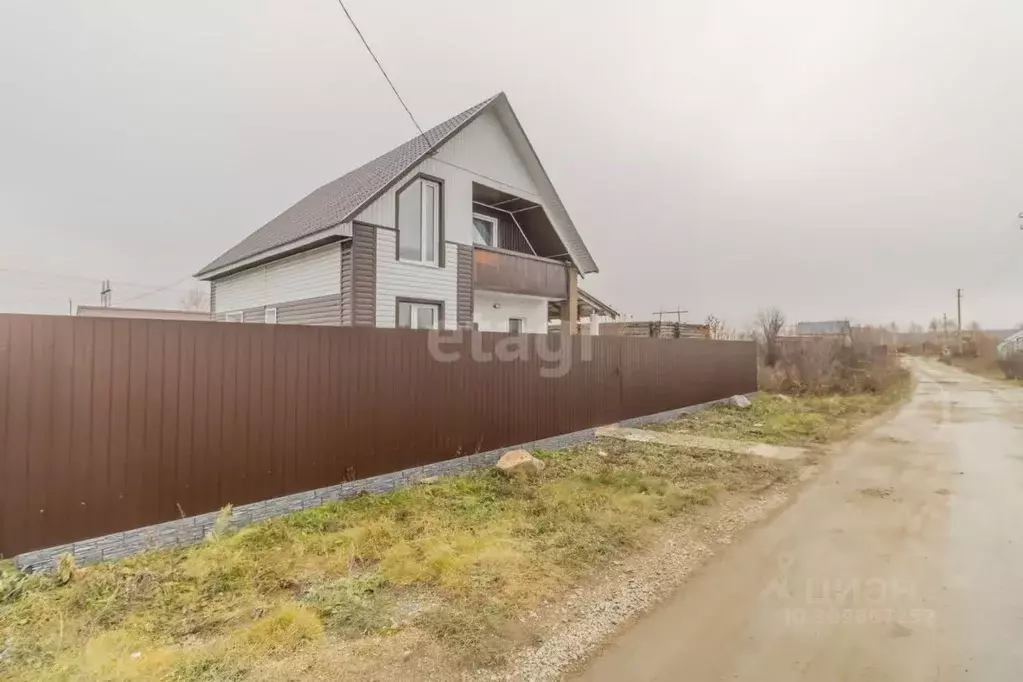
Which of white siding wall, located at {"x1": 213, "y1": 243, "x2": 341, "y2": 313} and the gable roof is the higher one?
the gable roof

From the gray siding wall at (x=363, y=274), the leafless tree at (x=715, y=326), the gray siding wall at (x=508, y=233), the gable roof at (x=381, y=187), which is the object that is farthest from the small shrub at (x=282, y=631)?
the leafless tree at (x=715, y=326)

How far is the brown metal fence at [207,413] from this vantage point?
3.41 meters

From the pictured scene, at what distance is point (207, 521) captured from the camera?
13.8 ft

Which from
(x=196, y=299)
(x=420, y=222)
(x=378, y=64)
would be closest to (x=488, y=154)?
(x=420, y=222)

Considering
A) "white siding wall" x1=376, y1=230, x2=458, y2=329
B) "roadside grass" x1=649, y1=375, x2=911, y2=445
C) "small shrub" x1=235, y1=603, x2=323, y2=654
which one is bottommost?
"roadside grass" x1=649, y1=375, x2=911, y2=445

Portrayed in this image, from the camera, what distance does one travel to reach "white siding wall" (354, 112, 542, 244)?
962 cm

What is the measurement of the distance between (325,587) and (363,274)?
22.2 feet

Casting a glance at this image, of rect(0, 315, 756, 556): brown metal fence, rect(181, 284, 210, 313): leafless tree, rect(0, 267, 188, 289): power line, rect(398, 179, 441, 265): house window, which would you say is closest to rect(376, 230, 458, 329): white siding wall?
rect(398, 179, 441, 265): house window

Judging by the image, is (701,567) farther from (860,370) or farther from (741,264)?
(741,264)

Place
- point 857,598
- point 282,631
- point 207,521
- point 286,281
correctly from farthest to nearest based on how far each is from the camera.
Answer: point 286,281
point 207,521
point 857,598
point 282,631

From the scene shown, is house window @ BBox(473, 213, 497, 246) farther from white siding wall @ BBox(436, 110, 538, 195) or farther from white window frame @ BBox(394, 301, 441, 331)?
white window frame @ BBox(394, 301, 441, 331)

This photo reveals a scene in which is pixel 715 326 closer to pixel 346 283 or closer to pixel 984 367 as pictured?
pixel 346 283

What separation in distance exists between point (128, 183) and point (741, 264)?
90.6 feet

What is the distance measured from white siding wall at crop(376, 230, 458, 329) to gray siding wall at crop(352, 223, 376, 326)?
136 mm
